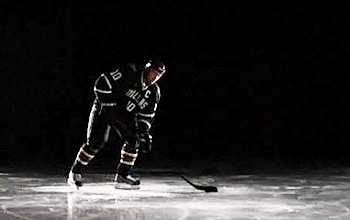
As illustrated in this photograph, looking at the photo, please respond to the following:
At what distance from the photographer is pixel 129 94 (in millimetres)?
A: 8805

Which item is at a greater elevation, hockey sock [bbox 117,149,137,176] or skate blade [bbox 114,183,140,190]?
hockey sock [bbox 117,149,137,176]

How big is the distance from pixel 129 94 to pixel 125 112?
0.62 ft

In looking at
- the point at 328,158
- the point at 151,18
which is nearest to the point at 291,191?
the point at 328,158

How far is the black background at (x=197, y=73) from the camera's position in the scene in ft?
48.0

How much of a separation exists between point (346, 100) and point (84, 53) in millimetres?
4624

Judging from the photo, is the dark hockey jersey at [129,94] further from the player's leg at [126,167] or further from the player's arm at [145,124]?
the player's leg at [126,167]

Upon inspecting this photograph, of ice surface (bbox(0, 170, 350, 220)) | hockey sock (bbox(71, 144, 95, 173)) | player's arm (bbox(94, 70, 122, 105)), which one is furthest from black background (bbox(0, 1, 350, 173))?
player's arm (bbox(94, 70, 122, 105))

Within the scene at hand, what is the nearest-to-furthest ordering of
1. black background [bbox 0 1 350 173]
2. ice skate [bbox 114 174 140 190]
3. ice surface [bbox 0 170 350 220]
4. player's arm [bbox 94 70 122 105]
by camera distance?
ice surface [bbox 0 170 350 220]
player's arm [bbox 94 70 122 105]
ice skate [bbox 114 174 140 190]
black background [bbox 0 1 350 173]

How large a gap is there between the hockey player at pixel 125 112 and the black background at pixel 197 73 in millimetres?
5381

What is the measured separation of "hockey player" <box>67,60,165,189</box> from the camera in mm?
8672

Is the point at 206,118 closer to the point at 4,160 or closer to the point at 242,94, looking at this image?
the point at 242,94

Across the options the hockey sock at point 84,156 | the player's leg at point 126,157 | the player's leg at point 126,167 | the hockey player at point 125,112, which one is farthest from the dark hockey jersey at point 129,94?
the hockey sock at point 84,156

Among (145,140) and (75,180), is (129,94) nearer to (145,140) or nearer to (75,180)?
(145,140)

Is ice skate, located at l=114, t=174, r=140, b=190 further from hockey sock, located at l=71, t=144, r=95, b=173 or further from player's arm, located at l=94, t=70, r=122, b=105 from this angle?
player's arm, located at l=94, t=70, r=122, b=105
